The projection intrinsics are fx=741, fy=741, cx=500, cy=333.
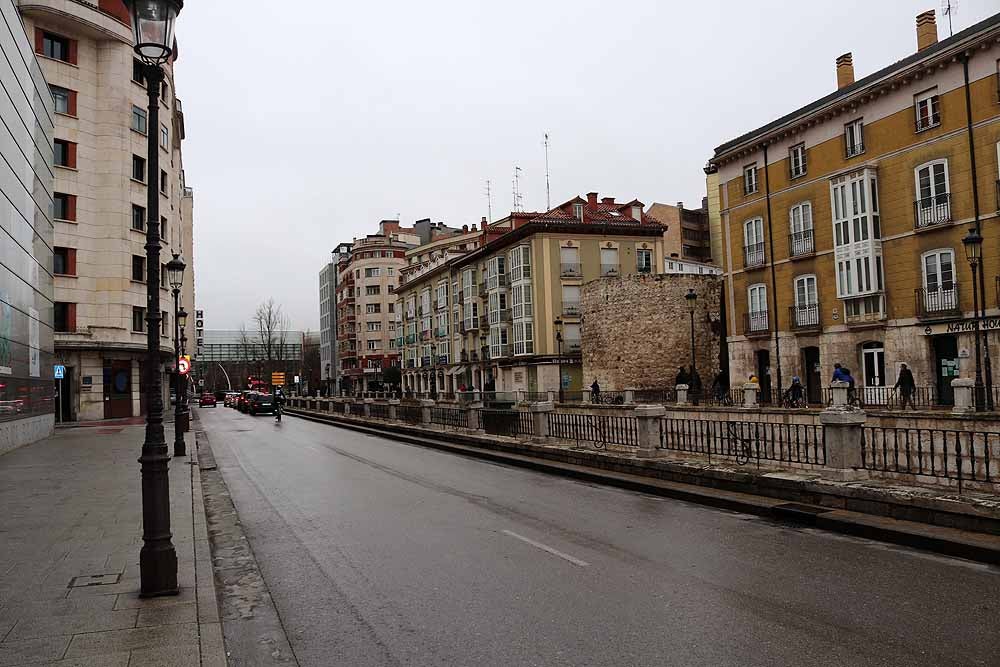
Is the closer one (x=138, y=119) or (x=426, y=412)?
(x=426, y=412)

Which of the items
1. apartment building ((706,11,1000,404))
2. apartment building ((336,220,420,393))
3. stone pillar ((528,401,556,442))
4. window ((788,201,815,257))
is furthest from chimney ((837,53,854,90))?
apartment building ((336,220,420,393))

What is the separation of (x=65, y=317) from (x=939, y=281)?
40.8 meters

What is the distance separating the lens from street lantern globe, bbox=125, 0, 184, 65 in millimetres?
6410

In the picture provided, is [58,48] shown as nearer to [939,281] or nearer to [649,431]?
[649,431]

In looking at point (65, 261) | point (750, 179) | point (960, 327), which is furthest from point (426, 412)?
point (750, 179)

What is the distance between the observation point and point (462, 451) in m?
20.1

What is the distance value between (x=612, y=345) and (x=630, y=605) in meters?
41.9

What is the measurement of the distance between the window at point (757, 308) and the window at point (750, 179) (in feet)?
17.8

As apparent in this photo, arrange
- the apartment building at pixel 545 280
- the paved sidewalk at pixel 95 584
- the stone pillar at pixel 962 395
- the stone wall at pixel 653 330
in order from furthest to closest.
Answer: the apartment building at pixel 545 280 → the stone wall at pixel 653 330 → the stone pillar at pixel 962 395 → the paved sidewalk at pixel 95 584

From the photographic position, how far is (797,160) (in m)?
37.6

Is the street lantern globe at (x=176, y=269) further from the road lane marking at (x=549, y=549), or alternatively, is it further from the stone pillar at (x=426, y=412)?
the road lane marking at (x=549, y=549)

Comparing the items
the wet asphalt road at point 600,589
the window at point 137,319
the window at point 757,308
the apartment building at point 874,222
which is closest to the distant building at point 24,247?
the wet asphalt road at point 600,589

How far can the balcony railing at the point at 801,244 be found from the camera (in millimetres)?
36562

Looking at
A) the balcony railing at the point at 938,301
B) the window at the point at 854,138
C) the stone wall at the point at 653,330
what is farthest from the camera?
the stone wall at the point at 653,330
